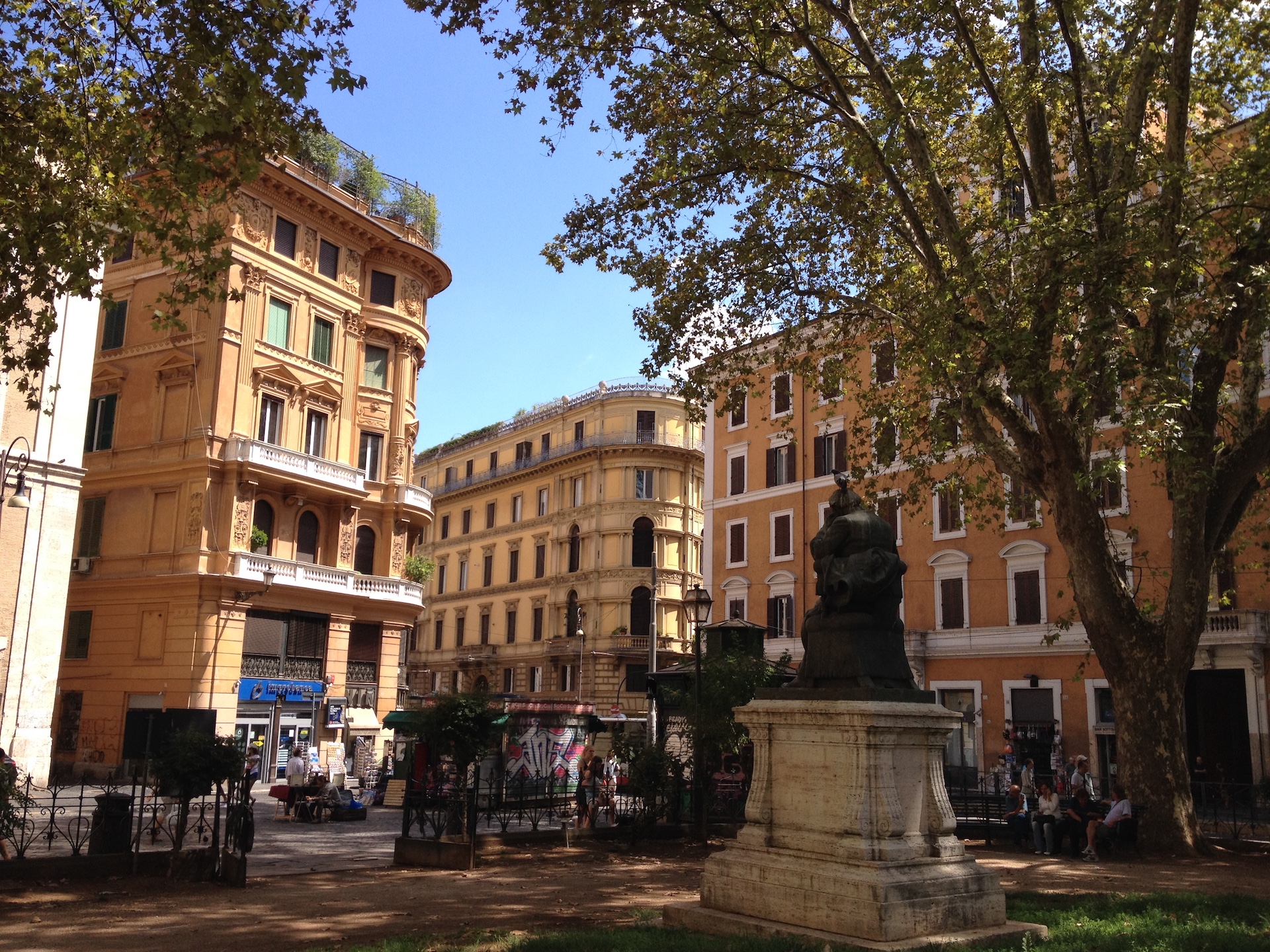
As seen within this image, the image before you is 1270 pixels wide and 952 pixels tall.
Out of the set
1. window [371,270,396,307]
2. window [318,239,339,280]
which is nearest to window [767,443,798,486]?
window [371,270,396,307]

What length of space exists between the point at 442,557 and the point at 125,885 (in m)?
52.9

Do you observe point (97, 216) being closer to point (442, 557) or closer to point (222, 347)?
point (222, 347)

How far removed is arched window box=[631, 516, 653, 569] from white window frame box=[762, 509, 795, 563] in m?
14.1

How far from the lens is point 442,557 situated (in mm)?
63969

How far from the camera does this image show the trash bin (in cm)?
1223

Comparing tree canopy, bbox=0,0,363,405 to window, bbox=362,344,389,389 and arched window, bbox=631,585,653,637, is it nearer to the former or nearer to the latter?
window, bbox=362,344,389,389

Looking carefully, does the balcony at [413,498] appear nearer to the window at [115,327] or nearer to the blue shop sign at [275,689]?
the blue shop sign at [275,689]

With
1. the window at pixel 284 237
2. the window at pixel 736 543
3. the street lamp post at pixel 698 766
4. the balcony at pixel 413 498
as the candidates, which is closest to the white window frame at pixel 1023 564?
the window at pixel 736 543

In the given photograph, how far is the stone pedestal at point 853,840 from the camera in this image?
7340mm

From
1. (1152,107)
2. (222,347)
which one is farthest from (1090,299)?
(222,347)

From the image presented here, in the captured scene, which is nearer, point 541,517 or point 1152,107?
point 1152,107

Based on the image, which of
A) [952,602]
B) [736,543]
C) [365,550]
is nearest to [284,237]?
[365,550]

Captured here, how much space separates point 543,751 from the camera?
22062 mm

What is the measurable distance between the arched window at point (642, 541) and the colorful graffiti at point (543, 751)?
28.8 meters
